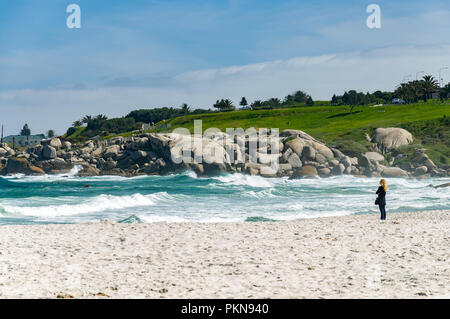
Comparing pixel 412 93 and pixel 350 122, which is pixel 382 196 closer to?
pixel 350 122

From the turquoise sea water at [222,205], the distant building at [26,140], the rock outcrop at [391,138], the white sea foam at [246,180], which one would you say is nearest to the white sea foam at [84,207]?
the turquoise sea water at [222,205]

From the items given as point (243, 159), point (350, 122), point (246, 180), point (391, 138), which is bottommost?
point (246, 180)

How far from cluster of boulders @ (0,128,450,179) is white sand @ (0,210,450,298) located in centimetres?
4482

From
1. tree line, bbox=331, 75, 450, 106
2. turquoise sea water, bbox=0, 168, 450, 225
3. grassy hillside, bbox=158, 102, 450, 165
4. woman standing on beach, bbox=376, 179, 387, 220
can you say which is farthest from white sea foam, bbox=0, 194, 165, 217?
tree line, bbox=331, 75, 450, 106

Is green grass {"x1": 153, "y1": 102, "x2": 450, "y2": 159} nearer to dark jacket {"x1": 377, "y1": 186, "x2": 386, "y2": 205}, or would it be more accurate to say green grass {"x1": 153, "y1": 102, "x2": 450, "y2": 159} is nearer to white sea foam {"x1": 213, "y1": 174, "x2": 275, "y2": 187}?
white sea foam {"x1": 213, "y1": 174, "x2": 275, "y2": 187}

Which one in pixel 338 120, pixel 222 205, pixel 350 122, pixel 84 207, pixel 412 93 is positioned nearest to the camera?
pixel 84 207

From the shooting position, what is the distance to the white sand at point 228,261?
10.8 metres

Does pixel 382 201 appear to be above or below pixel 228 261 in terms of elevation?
above

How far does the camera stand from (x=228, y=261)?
13805 millimetres

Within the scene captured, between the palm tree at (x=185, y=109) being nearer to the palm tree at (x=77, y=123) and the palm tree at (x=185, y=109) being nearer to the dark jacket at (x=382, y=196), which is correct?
the palm tree at (x=77, y=123)

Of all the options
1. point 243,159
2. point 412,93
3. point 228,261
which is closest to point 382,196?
point 228,261

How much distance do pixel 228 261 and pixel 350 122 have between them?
A: 3763 inches
